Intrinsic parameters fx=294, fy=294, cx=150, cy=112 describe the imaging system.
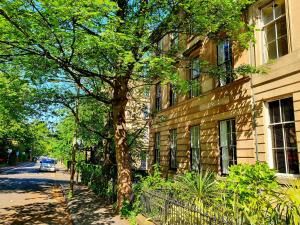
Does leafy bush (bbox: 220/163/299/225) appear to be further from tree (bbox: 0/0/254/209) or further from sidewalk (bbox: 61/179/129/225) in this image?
sidewalk (bbox: 61/179/129/225)

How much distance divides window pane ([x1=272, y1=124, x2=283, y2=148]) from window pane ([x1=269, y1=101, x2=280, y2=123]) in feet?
0.83

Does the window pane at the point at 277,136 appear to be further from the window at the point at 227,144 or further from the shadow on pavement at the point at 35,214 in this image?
the shadow on pavement at the point at 35,214

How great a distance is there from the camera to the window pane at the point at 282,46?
1073 cm

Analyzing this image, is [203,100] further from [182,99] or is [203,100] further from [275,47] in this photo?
[275,47]

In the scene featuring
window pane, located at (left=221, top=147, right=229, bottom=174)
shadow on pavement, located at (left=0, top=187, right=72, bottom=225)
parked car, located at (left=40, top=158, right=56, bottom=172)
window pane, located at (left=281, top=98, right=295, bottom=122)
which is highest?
window pane, located at (left=281, top=98, right=295, bottom=122)

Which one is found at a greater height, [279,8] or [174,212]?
[279,8]

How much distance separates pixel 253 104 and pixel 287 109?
160cm

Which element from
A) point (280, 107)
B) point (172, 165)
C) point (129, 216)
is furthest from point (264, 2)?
point (172, 165)

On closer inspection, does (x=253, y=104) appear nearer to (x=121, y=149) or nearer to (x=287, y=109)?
(x=287, y=109)

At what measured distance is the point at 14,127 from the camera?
4178 centimetres

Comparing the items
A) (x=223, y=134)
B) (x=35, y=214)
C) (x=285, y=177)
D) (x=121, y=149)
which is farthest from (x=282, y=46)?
(x=35, y=214)

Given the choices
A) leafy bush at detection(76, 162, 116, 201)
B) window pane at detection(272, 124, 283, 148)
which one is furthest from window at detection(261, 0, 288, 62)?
leafy bush at detection(76, 162, 116, 201)

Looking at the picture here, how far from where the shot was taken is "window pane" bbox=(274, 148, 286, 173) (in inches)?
407

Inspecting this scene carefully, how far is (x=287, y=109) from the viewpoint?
34.1 ft
